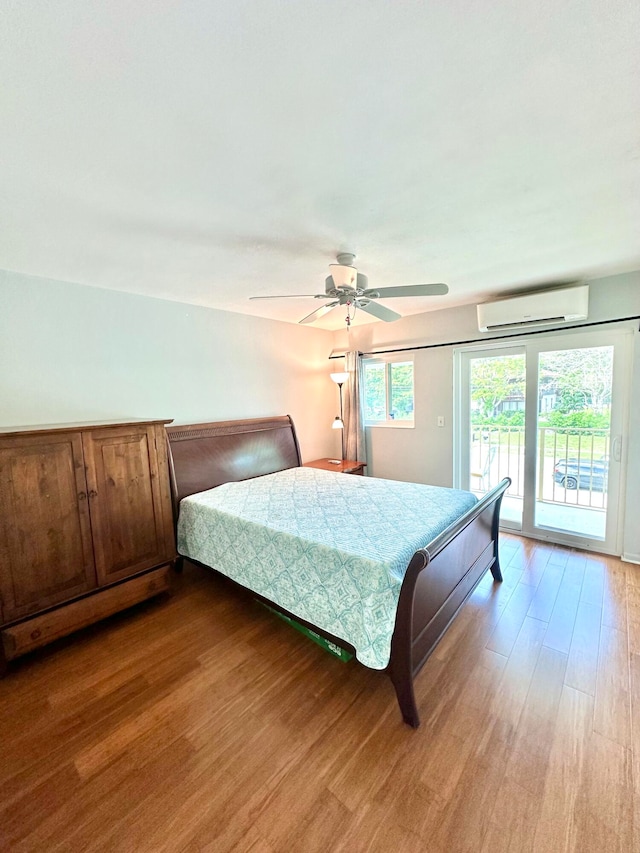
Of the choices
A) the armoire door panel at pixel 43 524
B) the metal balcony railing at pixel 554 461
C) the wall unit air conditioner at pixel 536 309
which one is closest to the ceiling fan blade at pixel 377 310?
the wall unit air conditioner at pixel 536 309

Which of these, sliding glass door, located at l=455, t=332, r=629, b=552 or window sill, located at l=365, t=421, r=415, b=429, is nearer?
sliding glass door, located at l=455, t=332, r=629, b=552

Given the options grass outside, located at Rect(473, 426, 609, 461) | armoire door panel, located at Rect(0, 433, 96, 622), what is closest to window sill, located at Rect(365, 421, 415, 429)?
grass outside, located at Rect(473, 426, 609, 461)

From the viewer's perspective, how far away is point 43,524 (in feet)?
7.03

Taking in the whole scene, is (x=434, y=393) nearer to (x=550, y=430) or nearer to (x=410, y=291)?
(x=550, y=430)

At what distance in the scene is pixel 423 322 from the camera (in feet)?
13.3

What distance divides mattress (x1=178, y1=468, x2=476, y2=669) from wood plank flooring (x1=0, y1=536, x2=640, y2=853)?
14.7 inches

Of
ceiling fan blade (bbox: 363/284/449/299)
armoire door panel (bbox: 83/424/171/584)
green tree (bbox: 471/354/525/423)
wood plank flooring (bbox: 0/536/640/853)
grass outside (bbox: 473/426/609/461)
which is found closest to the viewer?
wood plank flooring (bbox: 0/536/640/853)

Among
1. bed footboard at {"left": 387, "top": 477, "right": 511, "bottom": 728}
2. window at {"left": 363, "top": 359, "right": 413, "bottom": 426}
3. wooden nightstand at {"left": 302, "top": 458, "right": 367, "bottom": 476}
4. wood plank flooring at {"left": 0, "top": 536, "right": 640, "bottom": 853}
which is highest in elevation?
window at {"left": 363, "top": 359, "right": 413, "bottom": 426}

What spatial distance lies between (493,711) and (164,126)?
9.29 feet

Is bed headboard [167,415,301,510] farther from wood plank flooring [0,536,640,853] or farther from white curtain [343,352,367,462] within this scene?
wood plank flooring [0,536,640,853]

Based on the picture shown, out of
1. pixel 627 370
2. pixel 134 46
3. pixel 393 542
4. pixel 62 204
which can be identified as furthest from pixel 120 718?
pixel 627 370

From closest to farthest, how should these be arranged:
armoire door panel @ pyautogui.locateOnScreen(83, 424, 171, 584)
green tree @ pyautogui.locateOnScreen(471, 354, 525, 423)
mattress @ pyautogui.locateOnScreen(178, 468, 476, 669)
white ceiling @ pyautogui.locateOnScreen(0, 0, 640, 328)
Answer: white ceiling @ pyautogui.locateOnScreen(0, 0, 640, 328) → mattress @ pyautogui.locateOnScreen(178, 468, 476, 669) → armoire door panel @ pyautogui.locateOnScreen(83, 424, 171, 584) → green tree @ pyautogui.locateOnScreen(471, 354, 525, 423)

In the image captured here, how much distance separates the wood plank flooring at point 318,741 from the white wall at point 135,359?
172 cm

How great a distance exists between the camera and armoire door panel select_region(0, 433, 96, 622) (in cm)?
202
